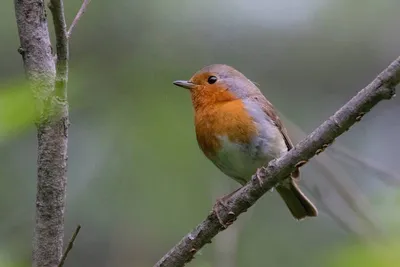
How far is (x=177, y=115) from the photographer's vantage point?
201 inches

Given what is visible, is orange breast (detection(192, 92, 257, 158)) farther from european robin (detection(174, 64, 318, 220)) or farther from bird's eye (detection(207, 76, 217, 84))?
bird's eye (detection(207, 76, 217, 84))

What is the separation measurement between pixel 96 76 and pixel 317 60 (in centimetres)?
204

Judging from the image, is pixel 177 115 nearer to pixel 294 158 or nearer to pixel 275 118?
pixel 275 118

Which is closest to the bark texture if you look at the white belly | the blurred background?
the white belly

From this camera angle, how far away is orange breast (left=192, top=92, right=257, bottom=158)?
3695mm

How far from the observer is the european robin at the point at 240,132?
369 cm

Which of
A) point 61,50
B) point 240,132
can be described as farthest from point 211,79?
point 61,50

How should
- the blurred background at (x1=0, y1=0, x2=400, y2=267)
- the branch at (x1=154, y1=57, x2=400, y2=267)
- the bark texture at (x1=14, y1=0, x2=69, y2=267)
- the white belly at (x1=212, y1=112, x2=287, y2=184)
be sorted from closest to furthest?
1. the branch at (x1=154, y1=57, x2=400, y2=267)
2. the bark texture at (x1=14, y1=0, x2=69, y2=267)
3. the white belly at (x1=212, y1=112, x2=287, y2=184)
4. the blurred background at (x1=0, y1=0, x2=400, y2=267)

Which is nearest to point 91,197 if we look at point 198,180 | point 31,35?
point 198,180

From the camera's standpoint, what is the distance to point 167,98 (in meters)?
5.08

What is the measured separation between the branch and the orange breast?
1.09 metres

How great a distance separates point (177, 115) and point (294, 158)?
9.09ft

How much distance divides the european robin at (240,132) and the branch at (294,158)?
0.95 meters

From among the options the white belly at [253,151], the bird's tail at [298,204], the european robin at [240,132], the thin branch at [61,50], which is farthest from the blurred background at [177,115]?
the thin branch at [61,50]
